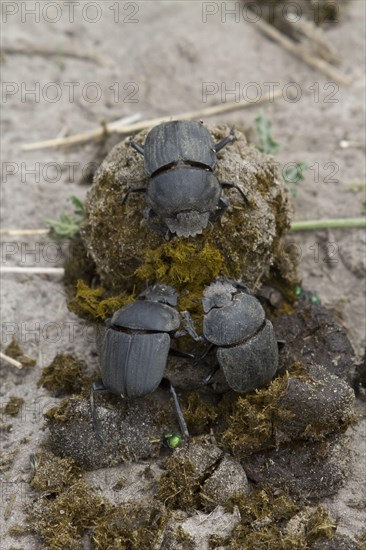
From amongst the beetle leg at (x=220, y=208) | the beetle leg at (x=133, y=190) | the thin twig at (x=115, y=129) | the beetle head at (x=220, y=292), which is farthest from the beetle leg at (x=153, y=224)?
the thin twig at (x=115, y=129)

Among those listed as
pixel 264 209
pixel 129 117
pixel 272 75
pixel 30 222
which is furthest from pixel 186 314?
pixel 272 75

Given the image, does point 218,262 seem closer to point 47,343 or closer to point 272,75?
point 47,343

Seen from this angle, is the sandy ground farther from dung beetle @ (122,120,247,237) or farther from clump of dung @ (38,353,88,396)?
dung beetle @ (122,120,247,237)

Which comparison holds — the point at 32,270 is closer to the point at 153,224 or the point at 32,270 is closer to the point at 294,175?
→ the point at 153,224

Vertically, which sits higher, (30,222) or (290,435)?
(30,222)

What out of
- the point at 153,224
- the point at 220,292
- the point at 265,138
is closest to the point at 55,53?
the point at 265,138
